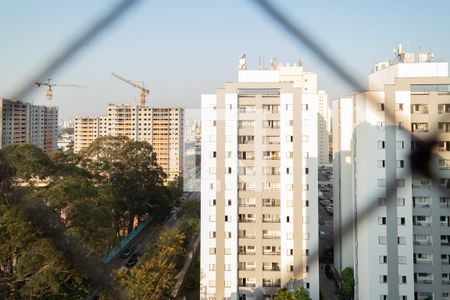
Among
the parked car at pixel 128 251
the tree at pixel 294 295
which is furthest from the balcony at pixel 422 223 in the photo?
the parked car at pixel 128 251

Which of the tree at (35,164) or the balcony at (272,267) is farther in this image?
the balcony at (272,267)

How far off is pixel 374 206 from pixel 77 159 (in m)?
10.2

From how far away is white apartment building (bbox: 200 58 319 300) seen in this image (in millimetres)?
6336

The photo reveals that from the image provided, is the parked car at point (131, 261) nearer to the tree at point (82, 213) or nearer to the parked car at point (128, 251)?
the parked car at point (128, 251)

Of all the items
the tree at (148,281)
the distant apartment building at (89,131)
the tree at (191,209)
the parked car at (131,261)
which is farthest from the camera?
the distant apartment building at (89,131)

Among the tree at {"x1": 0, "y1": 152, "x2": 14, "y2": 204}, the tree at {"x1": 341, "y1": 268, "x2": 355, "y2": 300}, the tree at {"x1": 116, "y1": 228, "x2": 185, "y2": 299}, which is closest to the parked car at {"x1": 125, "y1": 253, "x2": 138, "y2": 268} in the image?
the tree at {"x1": 116, "y1": 228, "x2": 185, "y2": 299}

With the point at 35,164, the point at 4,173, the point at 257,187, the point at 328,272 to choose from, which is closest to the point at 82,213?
the point at 35,164

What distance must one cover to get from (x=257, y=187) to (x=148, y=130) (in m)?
9.16

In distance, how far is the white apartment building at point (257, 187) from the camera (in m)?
6.34

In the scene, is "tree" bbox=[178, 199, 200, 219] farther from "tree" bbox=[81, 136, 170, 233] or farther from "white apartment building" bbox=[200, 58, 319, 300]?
"white apartment building" bbox=[200, 58, 319, 300]

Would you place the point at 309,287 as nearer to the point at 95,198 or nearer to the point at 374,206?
the point at 95,198

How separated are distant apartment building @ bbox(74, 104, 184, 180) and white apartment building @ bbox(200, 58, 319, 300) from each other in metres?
7.56

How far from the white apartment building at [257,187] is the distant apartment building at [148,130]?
756cm

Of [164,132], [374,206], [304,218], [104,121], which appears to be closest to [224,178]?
[304,218]
